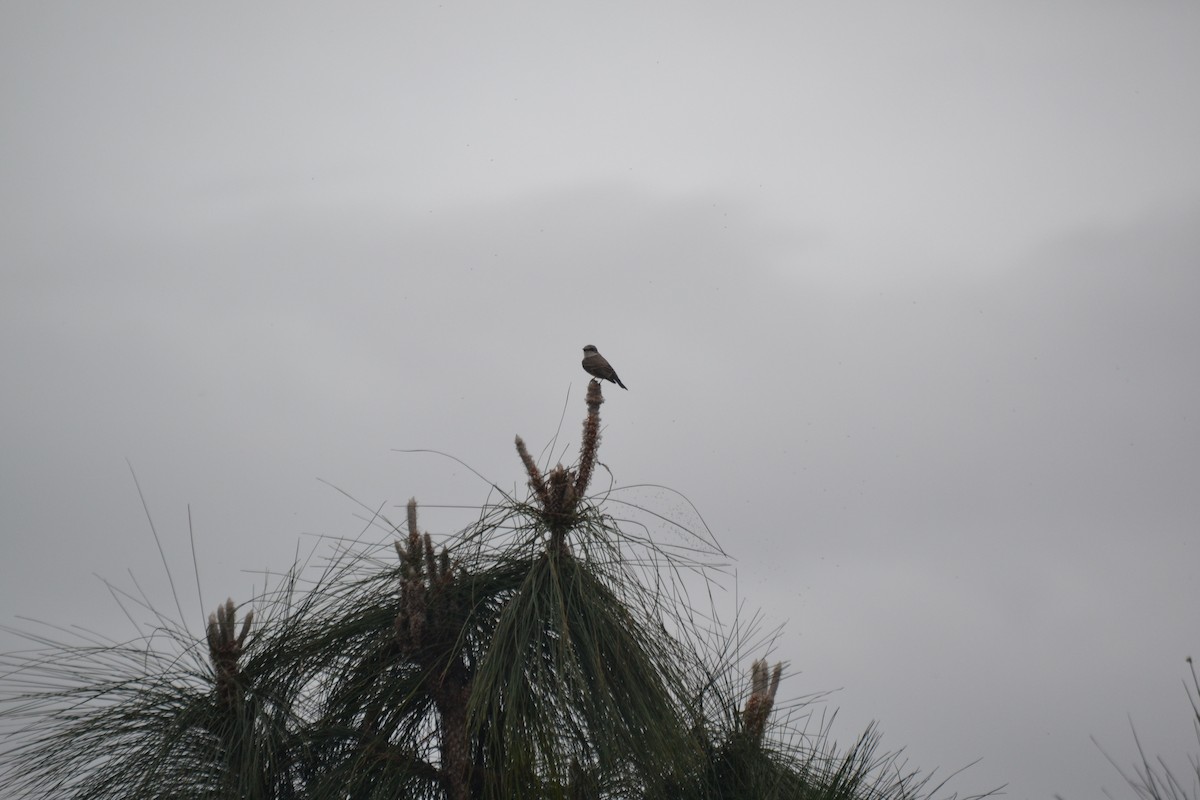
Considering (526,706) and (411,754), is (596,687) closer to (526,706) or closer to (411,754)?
(526,706)

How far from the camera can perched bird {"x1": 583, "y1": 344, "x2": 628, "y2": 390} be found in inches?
269

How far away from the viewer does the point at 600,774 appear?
12.4ft

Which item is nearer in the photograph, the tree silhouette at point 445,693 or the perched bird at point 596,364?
the tree silhouette at point 445,693

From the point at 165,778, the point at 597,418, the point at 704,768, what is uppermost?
the point at 597,418

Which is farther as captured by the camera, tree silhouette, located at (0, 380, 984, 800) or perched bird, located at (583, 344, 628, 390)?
perched bird, located at (583, 344, 628, 390)

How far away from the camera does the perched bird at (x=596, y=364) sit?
6835mm

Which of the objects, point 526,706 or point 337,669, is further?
point 337,669

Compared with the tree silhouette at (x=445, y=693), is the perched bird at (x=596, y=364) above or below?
above

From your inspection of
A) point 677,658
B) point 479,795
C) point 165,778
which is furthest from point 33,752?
point 677,658

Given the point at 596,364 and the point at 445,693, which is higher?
the point at 596,364

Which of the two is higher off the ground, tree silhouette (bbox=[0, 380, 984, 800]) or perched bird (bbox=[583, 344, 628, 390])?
perched bird (bbox=[583, 344, 628, 390])

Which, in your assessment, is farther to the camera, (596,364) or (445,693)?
(596,364)

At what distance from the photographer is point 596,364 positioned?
6852 millimetres

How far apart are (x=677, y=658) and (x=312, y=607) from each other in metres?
1.41
